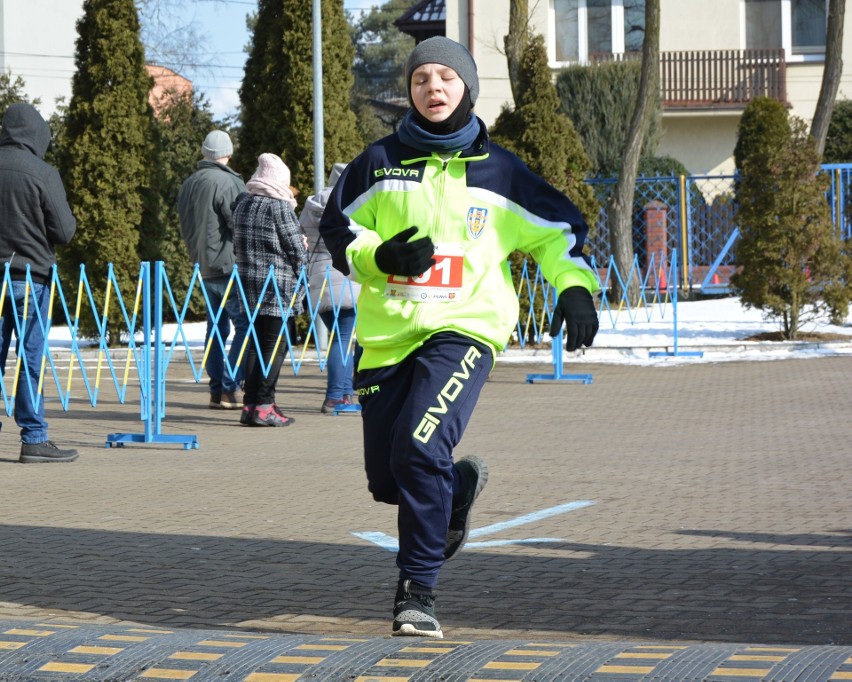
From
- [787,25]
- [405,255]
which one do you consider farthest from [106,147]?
[787,25]

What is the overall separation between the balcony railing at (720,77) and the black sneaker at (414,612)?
91.8ft

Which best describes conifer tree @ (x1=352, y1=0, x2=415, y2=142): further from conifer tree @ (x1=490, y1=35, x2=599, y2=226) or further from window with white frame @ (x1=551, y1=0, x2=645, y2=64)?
conifer tree @ (x1=490, y1=35, x2=599, y2=226)

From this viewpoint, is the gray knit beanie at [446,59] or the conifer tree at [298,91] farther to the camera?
the conifer tree at [298,91]

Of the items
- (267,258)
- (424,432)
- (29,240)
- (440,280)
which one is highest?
(29,240)

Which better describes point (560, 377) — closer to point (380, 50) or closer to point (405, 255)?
point (405, 255)

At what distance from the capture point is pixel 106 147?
18984 millimetres

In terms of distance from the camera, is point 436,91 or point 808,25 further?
point 808,25

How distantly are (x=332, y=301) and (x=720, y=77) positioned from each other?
22411mm

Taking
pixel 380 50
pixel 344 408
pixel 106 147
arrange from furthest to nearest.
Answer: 1. pixel 380 50
2. pixel 106 147
3. pixel 344 408

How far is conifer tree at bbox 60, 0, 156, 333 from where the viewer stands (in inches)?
738

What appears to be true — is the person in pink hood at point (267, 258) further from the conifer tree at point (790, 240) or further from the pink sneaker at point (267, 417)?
the conifer tree at point (790, 240)

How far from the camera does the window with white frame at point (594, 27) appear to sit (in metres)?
32.6

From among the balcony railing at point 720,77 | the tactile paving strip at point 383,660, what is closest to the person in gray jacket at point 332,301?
the tactile paving strip at point 383,660

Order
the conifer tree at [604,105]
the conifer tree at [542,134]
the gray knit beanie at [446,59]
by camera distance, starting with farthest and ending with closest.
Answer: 1. the conifer tree at [604,105]
2. the conifer tree at [542,134]
3. the gray knit beanie at [446,59]
